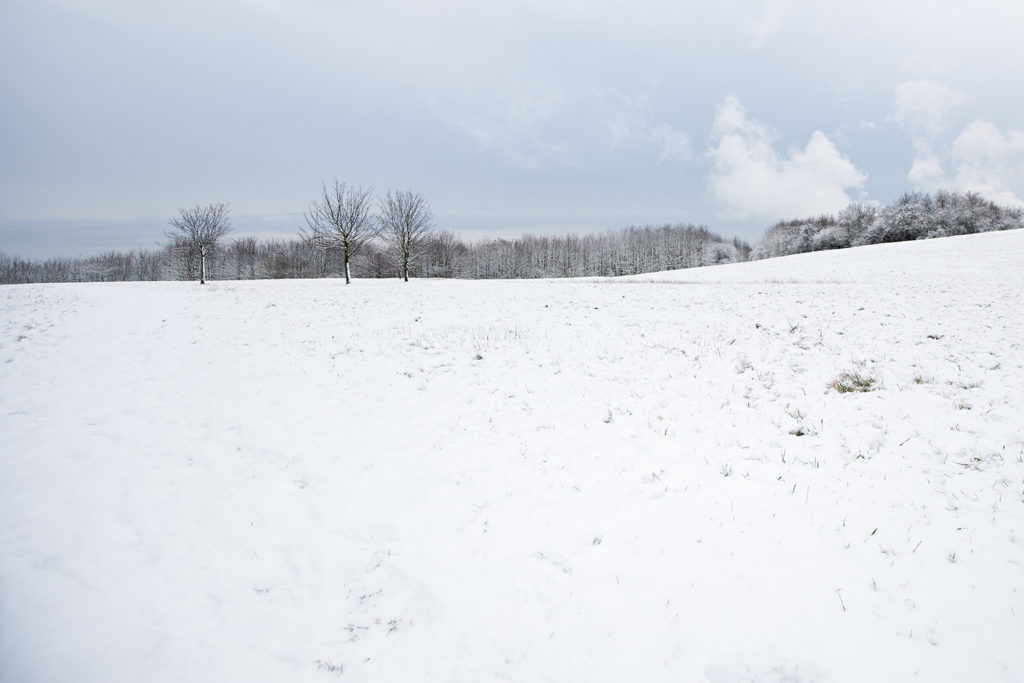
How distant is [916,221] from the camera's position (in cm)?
6228

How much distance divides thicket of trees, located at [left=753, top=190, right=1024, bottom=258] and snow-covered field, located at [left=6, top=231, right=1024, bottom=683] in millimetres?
72985

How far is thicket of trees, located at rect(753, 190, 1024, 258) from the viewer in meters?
61.6

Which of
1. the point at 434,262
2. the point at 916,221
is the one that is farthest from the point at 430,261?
the point at 916,221

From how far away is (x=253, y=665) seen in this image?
3605 millimetres

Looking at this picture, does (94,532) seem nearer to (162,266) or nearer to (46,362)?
(46,362)

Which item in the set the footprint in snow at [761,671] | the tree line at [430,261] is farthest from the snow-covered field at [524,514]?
the tree line at [430,261]

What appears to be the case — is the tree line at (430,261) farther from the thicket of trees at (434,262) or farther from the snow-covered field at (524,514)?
the snow-covered field at (524,514)

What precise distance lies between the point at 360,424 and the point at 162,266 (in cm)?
11366

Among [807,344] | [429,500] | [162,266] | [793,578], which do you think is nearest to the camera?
[793,578]

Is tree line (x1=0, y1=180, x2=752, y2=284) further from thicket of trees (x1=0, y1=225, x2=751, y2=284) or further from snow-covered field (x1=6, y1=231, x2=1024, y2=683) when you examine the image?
snow-covered field (x1=6, y1=231, x2=1024, y2=683)

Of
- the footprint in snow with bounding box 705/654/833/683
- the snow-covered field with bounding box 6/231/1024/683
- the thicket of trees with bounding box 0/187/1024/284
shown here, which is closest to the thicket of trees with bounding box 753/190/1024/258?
the thicket of trees with bounding box 0/187/1024/284

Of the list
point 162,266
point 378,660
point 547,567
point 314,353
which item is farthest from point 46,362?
point 162,266

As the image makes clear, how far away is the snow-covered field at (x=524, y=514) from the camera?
11.9ft

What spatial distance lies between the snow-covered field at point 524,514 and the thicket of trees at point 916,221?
2873 inches
